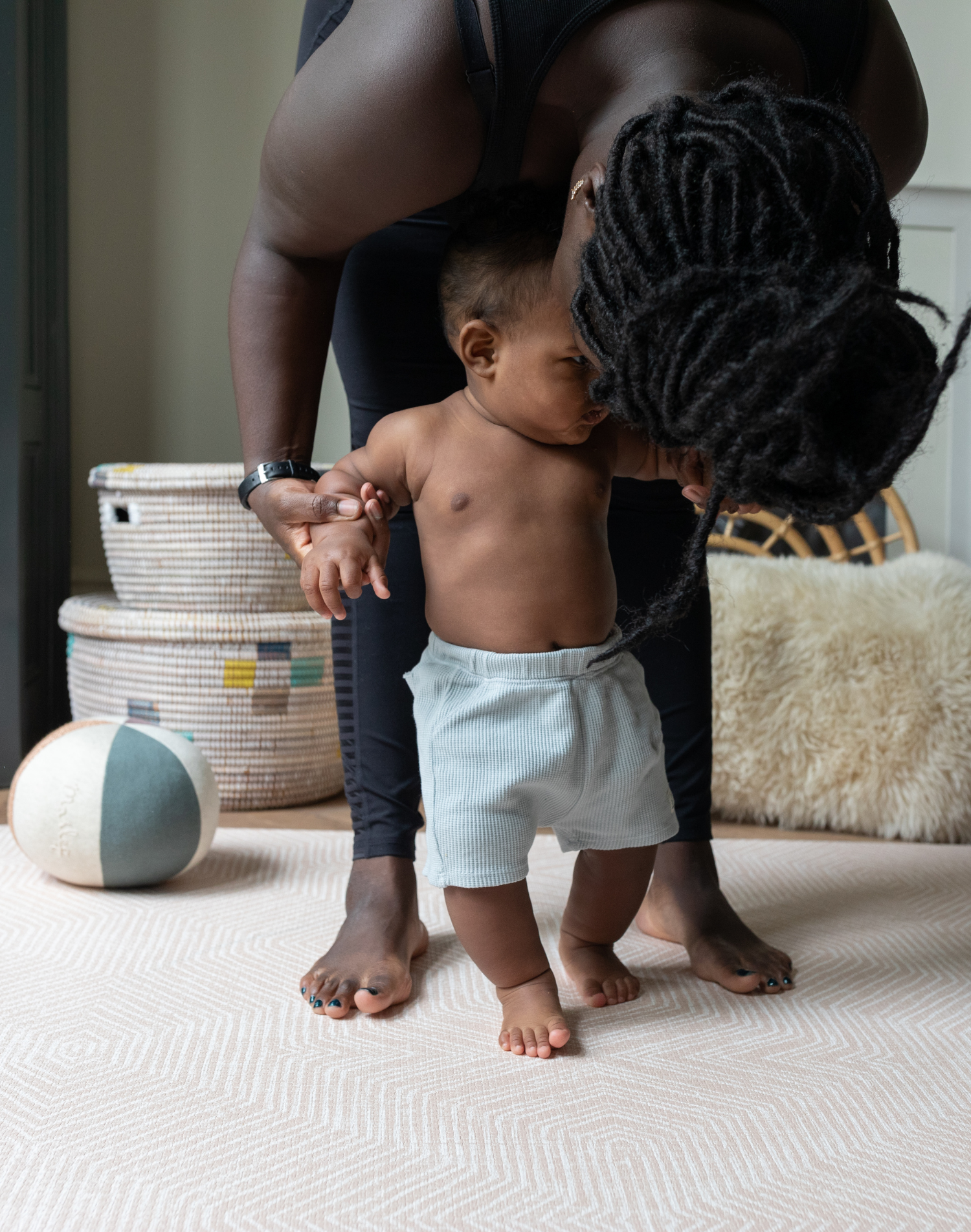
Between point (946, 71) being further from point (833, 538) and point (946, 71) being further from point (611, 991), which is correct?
point (611, 991)

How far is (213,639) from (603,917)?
868 mm

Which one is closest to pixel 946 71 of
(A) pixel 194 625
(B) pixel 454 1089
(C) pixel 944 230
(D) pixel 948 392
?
(C) pixel 944 230

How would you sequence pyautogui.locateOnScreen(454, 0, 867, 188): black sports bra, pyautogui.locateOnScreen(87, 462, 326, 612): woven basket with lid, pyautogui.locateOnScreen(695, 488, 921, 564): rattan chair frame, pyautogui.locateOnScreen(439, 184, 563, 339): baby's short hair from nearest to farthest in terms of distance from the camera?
1. pyautogui.locateOnScreen(454, 0, 867, 188): black sports bra
2. pyautogui.locateOnScreen(439, 184, 563, 339): baby's short hair
3. pyautogui.locateOnScreen(87, 462, 326, 612): woven basket with lid
4. pyautogui.locateOnScreen(695, 488, 921, 564): rattan chair frame

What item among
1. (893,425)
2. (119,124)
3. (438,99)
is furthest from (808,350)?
(119,124)

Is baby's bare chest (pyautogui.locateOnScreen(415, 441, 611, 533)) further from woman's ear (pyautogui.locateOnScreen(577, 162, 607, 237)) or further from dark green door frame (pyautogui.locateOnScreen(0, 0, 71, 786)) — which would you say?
dark green door frame (pyautogui.locateOnScreen(0, 0, 71, 786))

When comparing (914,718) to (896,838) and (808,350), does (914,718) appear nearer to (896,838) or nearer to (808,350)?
(896,838)

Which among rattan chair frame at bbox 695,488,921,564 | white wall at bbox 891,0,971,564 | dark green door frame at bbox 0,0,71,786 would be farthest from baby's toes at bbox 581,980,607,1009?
white wall at bbox 891,0,971,564

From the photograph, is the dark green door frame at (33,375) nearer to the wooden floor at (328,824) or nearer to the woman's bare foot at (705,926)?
the wooden floor at (328,824)

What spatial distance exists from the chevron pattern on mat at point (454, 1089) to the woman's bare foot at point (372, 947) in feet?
0.07

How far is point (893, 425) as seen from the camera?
2.05 feet

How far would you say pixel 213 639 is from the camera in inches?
64.1

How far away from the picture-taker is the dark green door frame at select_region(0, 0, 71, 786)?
172cm

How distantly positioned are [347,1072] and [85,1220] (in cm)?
23

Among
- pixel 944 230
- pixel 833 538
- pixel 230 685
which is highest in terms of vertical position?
pixel 944 230
